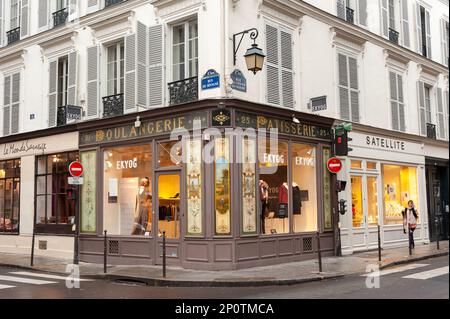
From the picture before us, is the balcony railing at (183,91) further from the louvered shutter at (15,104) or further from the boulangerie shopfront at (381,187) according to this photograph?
the louvered shutter at (15,104)

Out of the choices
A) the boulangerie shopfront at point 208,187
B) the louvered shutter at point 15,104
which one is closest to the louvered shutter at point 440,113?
the boulangerie shopfront at point 208,187

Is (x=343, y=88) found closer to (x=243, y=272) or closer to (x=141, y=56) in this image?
(x=141, y=56)

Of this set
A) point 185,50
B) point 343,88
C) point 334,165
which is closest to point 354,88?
point 343,88

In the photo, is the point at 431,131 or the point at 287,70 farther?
the point at 431,131

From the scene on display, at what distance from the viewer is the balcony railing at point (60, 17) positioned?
55.6 ft

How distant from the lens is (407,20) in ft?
65.3

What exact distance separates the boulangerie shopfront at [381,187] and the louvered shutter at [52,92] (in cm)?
941

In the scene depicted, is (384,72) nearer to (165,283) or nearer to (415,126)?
(415,126)

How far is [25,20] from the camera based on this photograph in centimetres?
1850

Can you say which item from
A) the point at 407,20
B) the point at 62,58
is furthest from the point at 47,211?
the point at 407,20

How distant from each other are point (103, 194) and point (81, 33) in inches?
202

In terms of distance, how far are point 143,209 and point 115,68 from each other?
4.38m

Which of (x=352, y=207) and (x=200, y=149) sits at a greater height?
(x=200, y=149)
